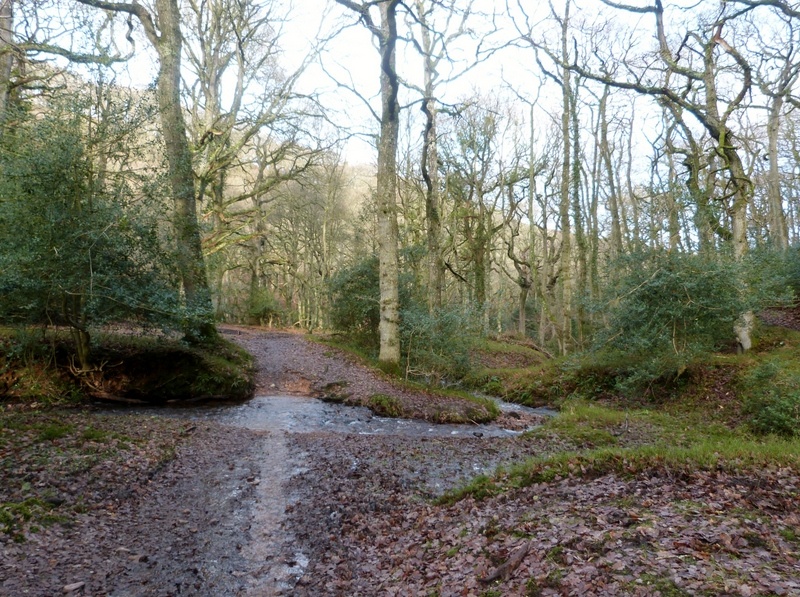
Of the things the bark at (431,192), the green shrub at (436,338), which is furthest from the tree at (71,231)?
the bark at (431,192)

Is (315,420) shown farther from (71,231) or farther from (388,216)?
(71,231)

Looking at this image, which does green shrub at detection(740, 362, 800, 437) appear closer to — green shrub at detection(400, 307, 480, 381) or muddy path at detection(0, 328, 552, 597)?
muddy path at detection(0, 328, 552, 597)

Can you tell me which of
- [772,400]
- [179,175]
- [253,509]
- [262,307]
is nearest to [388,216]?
[179,175]

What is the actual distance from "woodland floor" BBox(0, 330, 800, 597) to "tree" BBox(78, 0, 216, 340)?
425 centimetres

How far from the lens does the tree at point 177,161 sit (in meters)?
10.9

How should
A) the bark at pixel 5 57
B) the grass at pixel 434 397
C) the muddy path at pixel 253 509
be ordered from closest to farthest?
the muddy path at pixel 253 509 < the bark at pixel 5 57 < the grass at pixel 434 397

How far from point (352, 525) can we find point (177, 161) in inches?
368

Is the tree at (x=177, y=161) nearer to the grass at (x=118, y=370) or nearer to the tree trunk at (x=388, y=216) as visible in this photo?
the grass at (x=118, y=370)

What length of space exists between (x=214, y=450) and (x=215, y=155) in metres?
14.3

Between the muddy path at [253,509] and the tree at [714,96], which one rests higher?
the tree at [714,96]

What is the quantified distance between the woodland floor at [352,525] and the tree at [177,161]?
4245 millimetres

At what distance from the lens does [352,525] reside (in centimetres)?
536

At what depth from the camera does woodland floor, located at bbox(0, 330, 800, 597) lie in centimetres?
337

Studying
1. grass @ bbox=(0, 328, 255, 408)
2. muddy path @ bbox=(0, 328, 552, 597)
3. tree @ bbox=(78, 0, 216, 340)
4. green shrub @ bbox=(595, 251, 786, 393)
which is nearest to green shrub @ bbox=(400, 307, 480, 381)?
muddy path @ bbox=(0, 328, 552, 597)
